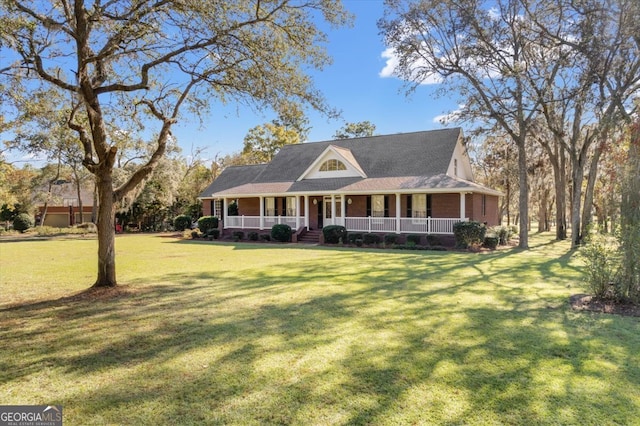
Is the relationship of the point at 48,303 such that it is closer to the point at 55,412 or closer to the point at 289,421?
the point at 55,412

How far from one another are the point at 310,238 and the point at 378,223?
4.16 metres

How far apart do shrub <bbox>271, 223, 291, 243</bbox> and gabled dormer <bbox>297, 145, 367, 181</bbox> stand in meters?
4.45

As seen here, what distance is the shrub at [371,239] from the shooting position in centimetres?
1973

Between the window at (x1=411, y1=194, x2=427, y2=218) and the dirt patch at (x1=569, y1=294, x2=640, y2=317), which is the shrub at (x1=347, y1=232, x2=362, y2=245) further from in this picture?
the dirt patch at (x1=569, y1=294, x2=640, y2=317)

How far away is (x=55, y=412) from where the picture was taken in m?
3.42

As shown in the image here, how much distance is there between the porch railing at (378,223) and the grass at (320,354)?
1032 cm

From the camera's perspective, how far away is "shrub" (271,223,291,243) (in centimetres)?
2208

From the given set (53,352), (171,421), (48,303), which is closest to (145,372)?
(171,421)

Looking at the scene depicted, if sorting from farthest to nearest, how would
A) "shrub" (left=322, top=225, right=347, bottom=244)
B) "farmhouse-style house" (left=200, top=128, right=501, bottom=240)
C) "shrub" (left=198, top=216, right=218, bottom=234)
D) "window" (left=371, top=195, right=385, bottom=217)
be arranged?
"shrub" (left=198, top=216, right=218, bottom=234) < "window" (left=371, top=195, right=385, bottom=217) < "shrub" (left=322, top=225, right=347, bottom=244) < "farmhouse-style house" (left=200, top=128, right=501, bottom=240)

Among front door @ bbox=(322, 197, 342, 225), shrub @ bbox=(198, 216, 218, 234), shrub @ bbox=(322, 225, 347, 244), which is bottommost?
shrub @ bbox=(322, 225, 347, 244)

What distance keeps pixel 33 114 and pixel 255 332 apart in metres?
7.68

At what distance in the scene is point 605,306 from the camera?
683 cm

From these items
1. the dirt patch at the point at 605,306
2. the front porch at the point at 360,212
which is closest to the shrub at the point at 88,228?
the front porch at the point at 360,212

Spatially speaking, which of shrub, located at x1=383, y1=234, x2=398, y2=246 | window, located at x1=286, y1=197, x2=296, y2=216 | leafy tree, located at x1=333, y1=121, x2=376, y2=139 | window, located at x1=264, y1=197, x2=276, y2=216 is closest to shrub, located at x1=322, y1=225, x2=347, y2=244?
shrub, located at x1=383, y1=234, x2=398, y2=246
